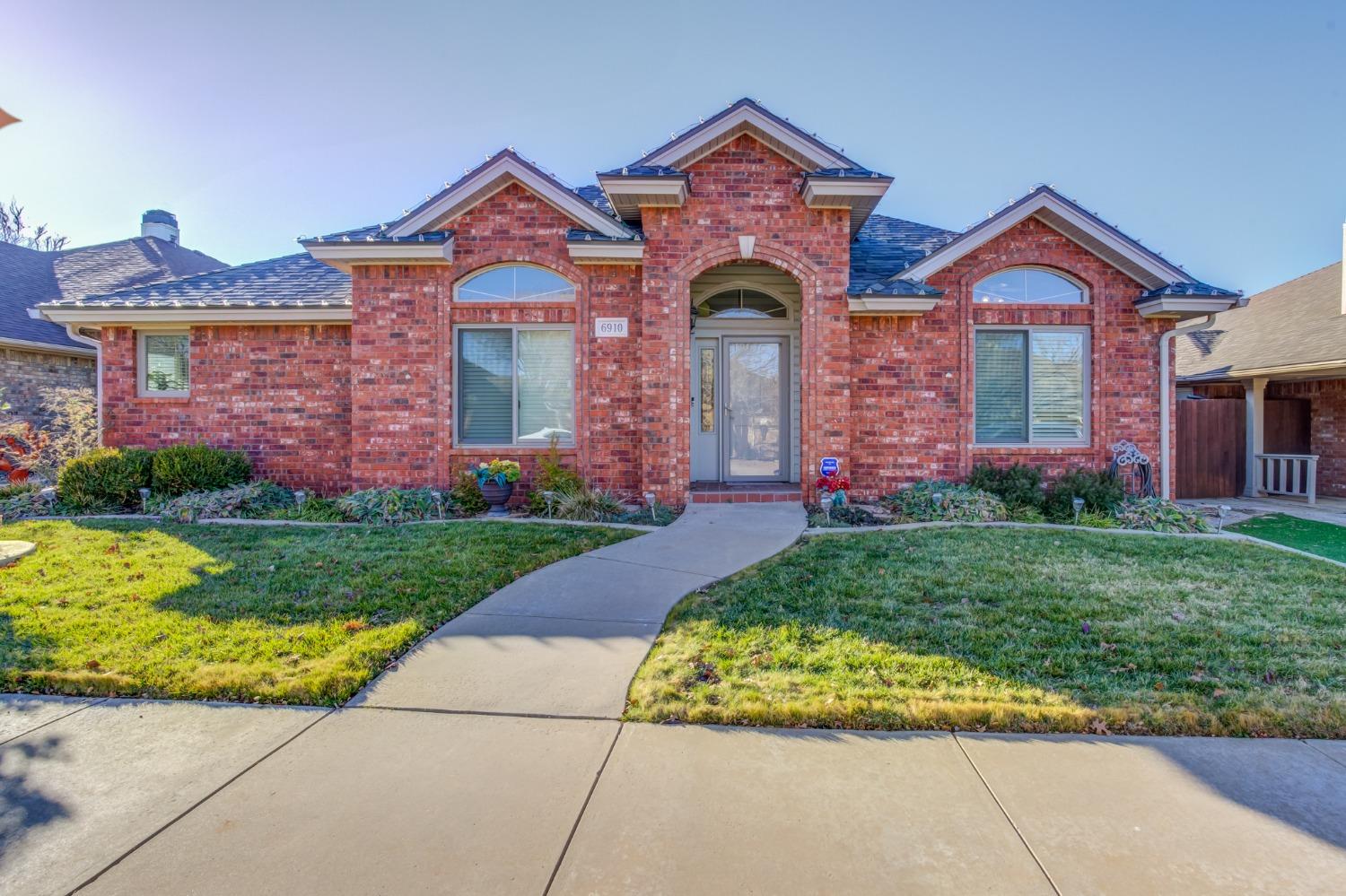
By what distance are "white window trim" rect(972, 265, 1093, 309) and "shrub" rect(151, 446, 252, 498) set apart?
36.9ft

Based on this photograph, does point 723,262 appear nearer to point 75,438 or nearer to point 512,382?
point 512,382

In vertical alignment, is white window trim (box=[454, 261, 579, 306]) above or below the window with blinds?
above

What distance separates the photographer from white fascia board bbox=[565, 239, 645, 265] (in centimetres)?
870

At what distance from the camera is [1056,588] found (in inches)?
213

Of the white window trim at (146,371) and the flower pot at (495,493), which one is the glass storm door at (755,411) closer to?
the flower pot at (495,493)

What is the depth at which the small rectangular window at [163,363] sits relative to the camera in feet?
34.3

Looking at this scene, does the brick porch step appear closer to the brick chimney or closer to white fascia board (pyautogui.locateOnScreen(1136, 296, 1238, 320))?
white fascia board (pyautogui.locateOnScreen(1136, 296, 1238, 320))

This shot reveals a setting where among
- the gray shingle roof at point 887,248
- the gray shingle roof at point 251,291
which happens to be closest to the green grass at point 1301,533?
the gray shingle roof at point 887,248

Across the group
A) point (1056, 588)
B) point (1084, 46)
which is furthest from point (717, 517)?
point (1084, 46)

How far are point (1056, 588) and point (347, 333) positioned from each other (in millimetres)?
9865

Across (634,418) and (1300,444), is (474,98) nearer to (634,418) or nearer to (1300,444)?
(634,418)

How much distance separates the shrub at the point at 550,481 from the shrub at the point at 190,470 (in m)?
4.46

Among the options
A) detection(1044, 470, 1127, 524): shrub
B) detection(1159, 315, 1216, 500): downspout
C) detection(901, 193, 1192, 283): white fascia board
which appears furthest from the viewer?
detection(1159, 315, 1216, 500): downspout

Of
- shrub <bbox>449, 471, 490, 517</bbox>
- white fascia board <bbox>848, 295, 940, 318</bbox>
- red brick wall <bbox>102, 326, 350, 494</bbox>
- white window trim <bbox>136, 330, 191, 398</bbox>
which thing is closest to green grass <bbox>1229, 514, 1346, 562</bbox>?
white fascia board <bbox>848, 295, 940, 318</bbox>
